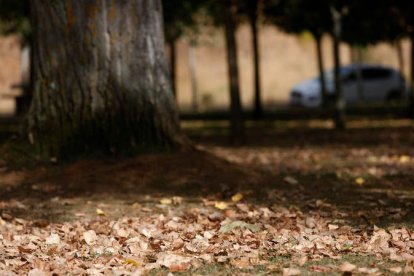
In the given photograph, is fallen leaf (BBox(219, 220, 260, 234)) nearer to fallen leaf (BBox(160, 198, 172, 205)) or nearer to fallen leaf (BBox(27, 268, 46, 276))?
fallen leaf (BBox(160, 198, 172, 205))

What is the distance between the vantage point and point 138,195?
9.59 m

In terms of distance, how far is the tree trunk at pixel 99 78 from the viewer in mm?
10617

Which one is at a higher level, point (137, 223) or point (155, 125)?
point (155, 125)

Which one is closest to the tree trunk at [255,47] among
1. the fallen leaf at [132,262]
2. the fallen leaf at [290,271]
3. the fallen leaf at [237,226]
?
the fallen leaf at [237,226]

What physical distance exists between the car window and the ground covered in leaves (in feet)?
84.2

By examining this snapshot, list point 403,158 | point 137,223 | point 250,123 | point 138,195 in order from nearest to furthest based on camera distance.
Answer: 1. point 137,223
2. point 138,195
3. point 403,158
4. point 250,123

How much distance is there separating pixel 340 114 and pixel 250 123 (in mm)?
3888

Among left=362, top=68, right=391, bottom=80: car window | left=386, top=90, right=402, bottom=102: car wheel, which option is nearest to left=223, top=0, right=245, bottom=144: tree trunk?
left=362, top=68, right=391, bottom=80: car window

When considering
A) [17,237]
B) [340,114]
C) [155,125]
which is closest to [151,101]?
[155,125]

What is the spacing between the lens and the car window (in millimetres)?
39031

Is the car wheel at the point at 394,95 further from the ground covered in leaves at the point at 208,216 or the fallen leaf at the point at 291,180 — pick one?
the fallen leaf at the point at 291,180

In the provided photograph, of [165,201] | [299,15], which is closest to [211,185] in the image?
[165,201]

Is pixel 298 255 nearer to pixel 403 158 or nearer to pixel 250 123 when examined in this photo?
pixel 403 158

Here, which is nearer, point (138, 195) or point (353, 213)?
point (353, 213)
